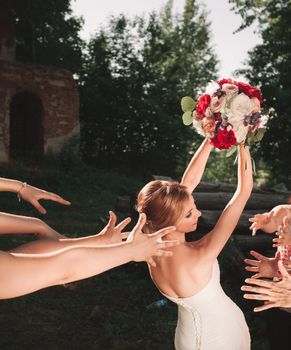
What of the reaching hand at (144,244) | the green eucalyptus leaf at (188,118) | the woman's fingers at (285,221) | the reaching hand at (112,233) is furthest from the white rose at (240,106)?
the reaching hand at (144,244)

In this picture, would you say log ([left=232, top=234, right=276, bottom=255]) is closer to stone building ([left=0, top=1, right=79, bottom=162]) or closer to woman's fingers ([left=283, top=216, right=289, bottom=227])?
woman's fingers ([left=283, top=216, right=289, bottom=227])

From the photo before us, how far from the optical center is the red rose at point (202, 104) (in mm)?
2803

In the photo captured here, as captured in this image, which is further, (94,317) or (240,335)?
(94,317)

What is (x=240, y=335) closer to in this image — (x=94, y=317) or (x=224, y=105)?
(x=224, y=105)

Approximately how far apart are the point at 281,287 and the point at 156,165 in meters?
16.4

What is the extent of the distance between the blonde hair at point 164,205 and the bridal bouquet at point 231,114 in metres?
0.57

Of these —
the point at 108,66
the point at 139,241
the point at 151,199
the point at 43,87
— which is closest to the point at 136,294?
the point at 151,199

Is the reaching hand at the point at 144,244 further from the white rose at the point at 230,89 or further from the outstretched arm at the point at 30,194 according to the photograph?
the white rose at the point at 230,89

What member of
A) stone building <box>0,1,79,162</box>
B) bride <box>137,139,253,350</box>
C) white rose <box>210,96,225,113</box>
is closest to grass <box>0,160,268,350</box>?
bride <box>137,139,253,350</box>

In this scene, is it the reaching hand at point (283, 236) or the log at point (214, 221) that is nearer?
the reaching hand at point (283, 236)

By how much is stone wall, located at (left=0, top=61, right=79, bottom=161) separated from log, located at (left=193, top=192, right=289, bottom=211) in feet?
32.4

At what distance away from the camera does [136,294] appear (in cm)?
594

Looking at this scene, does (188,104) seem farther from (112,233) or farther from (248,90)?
(112,233)

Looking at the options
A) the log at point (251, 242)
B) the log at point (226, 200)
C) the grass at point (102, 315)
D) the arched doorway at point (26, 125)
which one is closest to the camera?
the grass at point (102, 315)
